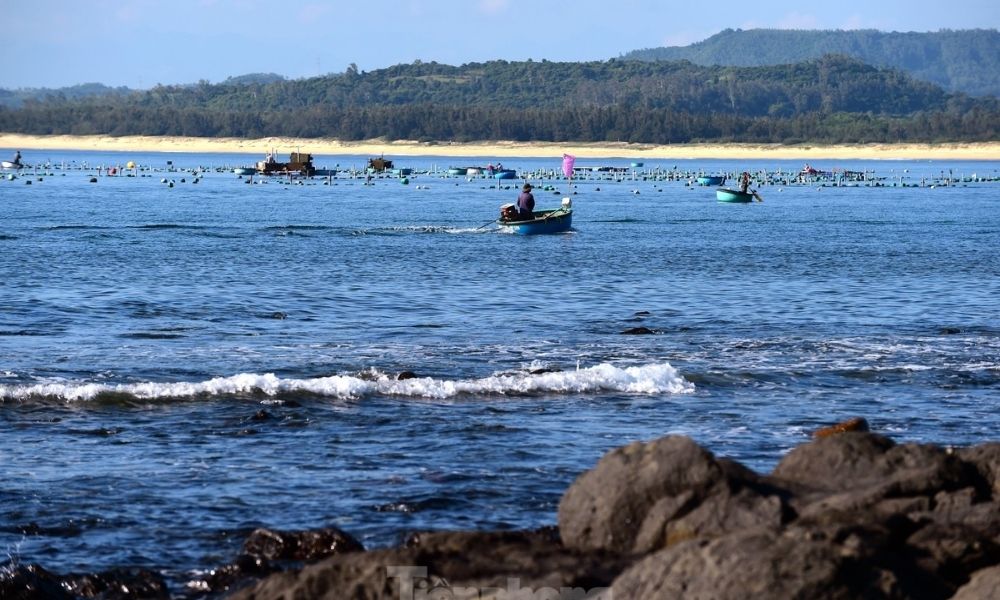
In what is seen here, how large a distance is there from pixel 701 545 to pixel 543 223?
49.1 metres

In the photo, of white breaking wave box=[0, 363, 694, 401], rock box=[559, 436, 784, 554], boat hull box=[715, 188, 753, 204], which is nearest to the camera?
rock box=[559, 436, 784, 554]

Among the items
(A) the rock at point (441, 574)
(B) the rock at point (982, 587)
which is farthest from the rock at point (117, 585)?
(B) the rock at point (982, 587)

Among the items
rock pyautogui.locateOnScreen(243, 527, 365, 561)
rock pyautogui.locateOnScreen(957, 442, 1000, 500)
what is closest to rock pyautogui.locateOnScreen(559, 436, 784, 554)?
rock pyautogui.locateOnScreen(957, 442, 1000, 500)

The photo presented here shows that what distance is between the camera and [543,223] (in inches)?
2256

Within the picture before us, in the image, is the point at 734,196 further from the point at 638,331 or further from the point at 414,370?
the point at 414,370

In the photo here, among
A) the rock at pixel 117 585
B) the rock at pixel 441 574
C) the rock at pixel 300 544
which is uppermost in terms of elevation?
the rock at pixel 441 574

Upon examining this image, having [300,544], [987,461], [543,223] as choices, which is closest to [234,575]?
[300,544]

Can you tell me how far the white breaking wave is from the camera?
20188mm

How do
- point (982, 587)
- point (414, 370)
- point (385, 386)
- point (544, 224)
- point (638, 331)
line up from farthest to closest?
1. point (544, 224)
2. point (638, 331)
3. point (414, 370)
4. point (385, 386)
5. point (982, 587)

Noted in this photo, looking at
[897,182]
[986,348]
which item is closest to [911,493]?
[986,348]

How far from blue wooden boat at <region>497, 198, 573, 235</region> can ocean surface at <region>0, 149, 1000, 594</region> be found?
7.16ft

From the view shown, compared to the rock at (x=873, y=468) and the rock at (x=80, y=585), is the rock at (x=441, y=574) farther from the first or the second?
the rock at (x=873, y=468)

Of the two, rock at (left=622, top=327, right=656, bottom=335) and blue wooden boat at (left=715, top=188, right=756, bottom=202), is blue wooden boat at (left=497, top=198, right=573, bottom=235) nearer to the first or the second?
rock at (left=622, top=327, right=656, bottom=335)

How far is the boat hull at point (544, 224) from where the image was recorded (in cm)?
5706
